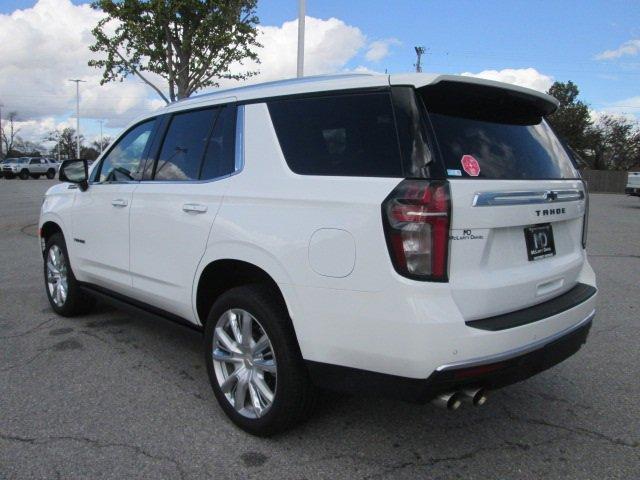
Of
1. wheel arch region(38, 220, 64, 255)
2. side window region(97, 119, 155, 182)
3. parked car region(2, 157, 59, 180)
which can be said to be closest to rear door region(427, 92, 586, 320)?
side window region(97, 119, 155, 182)

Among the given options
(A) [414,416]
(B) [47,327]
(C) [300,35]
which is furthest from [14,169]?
(A) [414,416]

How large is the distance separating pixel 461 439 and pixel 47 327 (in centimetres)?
371

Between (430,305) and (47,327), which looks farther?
(47,327)

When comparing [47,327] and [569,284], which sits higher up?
[569,284]

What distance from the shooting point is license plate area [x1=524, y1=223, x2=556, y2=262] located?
265cm

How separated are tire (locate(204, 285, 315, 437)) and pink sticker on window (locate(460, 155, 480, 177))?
112 centimetres

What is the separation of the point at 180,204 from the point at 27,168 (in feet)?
162

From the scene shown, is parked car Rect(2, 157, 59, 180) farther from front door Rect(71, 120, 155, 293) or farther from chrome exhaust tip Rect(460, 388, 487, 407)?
chrome exhaust tip Rect(460, 388, 487, 407)

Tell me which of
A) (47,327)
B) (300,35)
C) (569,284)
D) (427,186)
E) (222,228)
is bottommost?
(47,327)

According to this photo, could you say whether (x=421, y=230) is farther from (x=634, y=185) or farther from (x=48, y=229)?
(x=634, y=185)

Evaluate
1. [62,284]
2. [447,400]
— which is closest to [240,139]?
[447,400]

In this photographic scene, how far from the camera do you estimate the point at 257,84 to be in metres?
3.30

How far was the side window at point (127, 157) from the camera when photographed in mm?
4051

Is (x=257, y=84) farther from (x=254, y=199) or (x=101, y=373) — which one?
(x=101, y=373)
